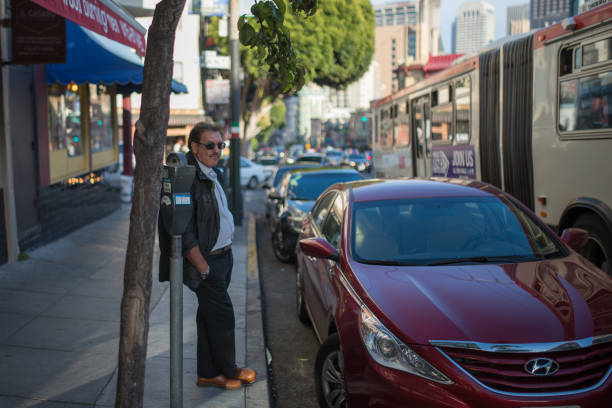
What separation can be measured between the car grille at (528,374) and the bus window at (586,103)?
3.82 metres

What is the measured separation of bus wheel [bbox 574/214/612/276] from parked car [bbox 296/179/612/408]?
1741mm

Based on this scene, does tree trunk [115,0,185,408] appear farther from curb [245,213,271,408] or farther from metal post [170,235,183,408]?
curb [245,213,271,408]

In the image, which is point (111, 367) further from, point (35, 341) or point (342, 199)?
point (342, 199)

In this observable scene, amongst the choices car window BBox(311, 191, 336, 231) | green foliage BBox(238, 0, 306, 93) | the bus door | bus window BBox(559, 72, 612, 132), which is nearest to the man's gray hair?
green foliage BBox(238, 0, 306, 93)

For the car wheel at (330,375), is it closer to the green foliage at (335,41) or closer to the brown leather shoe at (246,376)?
the brown leather shoe at (246,376)

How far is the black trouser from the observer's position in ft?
14.5

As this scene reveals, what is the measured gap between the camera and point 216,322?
14.8 feet

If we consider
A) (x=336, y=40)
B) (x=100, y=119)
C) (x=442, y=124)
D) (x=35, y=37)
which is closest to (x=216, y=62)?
(x=100, y=119)

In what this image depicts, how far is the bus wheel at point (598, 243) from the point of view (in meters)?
6.29

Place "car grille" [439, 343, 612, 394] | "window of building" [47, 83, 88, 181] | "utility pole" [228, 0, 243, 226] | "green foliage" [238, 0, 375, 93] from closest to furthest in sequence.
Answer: "car grille" [439, 343, 612, 394] → "window of building" [47, 83, 88, 181] → "utility pole" [228, 0, 243, 226] → "green foliage" [238, 0, 375, 93]

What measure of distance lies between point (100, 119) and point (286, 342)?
31.1ft

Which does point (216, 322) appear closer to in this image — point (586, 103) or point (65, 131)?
point (586, 103)

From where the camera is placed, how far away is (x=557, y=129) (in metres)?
7.49

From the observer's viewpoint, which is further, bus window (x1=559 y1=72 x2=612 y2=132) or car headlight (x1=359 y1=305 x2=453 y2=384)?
bus window (x1=559 y1=72 x2=612 y2=132)
